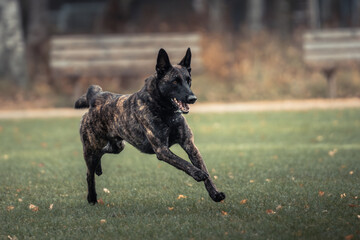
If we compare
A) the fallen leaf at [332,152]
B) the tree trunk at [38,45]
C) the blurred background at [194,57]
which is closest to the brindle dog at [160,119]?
the fallen leaf at [332,152]

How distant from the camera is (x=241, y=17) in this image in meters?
33.4

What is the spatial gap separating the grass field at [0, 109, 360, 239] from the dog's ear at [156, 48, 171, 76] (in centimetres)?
138

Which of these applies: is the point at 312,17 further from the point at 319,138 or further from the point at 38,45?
the point at 319,138

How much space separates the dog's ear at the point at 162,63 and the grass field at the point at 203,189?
4.51 feet

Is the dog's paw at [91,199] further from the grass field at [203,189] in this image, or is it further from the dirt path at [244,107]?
the dirt path at [244,107]

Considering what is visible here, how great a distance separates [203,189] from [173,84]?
6.55 feet

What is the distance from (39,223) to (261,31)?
16310 mm

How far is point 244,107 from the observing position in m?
17.1

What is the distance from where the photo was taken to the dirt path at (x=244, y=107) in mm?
16531

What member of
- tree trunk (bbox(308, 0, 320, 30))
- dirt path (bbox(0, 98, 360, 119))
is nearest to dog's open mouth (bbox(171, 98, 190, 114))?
dirt path (bbox(0, 98, 360, 119))

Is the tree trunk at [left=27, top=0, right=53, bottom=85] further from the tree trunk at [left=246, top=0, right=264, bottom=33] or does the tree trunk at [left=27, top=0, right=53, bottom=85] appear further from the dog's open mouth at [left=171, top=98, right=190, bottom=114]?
the dog's open mouth at [left=171, top=98, right=190, bottom=114]

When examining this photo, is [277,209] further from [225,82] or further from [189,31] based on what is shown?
[189,31]

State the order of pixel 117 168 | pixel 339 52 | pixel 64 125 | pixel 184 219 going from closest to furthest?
pixel 184 219 → pixel 117 168 → pixel 64 125 → pixel 339 52

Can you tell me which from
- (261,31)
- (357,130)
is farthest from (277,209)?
(261,31)
